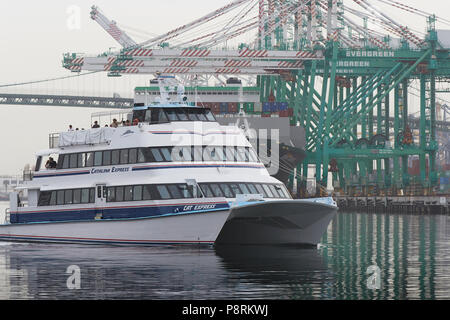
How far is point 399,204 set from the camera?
341 ft

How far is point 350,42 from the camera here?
393 feet

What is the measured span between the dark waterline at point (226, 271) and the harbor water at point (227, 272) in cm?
3

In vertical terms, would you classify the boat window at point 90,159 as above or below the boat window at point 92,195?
above

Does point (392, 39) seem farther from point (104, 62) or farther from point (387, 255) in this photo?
point (387, 255)

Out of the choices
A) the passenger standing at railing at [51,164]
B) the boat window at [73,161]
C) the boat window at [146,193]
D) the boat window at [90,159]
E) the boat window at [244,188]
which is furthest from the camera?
the passenger standing at railing at [51,164]

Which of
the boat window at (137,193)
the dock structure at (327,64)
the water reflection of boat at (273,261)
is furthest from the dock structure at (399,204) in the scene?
the boat window at (137,193)

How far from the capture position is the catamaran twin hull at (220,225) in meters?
38.4

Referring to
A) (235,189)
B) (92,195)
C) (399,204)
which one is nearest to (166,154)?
(235,189)

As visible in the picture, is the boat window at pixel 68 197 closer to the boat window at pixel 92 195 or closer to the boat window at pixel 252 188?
the boat window at pixel 92 195

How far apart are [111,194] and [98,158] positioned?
1.98 meters

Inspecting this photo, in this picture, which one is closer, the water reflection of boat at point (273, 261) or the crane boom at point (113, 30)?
the water reflection of boat at point (273, 261)

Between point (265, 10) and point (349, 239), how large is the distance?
7913cm

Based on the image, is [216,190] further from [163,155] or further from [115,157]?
[115,157]

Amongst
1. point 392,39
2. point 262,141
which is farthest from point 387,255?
point 392,39
